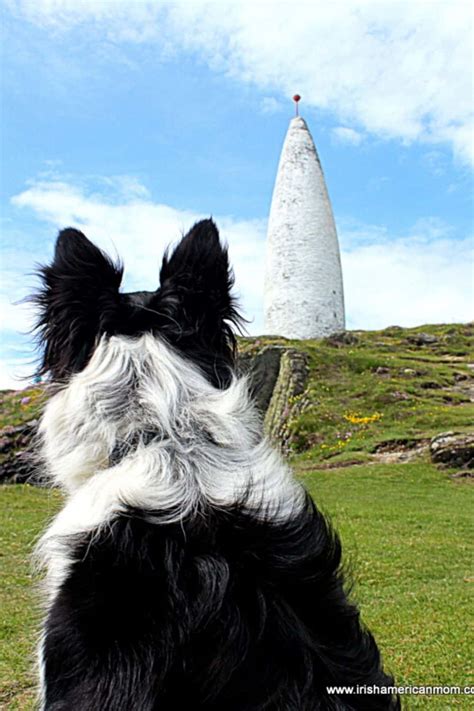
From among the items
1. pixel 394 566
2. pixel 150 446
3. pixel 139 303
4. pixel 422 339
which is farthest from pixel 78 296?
pixel 422 339

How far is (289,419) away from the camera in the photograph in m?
24.7

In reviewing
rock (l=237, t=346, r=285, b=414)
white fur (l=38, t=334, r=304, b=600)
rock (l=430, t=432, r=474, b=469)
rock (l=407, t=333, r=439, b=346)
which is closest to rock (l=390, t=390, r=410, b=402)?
rock (l=237, t=346, r=285, b=414)

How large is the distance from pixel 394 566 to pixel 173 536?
703cm

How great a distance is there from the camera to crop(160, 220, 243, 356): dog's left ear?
3166 mm

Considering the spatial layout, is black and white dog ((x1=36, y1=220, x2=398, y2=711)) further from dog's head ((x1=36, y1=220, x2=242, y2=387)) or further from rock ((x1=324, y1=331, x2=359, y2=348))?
rock ((x1=324, y1=331, x2=359, y2=348))

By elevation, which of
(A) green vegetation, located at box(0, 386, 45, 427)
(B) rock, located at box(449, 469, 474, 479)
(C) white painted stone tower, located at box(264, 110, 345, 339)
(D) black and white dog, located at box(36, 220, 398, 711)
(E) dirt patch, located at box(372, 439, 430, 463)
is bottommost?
(B) rock, located at box(449, 469, 474, 479)

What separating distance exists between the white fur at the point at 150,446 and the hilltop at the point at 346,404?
15075 mm

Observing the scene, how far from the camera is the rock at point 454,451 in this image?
17359mm

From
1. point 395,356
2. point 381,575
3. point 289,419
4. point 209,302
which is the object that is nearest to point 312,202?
point 395,356

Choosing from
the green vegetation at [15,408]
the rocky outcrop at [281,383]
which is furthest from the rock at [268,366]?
the green vegetation at [15,408]

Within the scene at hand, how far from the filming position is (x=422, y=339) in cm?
4206

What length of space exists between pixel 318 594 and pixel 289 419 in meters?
22.3

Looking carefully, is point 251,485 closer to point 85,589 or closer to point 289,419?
point 85,589

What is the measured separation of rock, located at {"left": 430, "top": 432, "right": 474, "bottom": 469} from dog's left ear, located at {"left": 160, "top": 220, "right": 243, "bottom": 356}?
1528 cm
